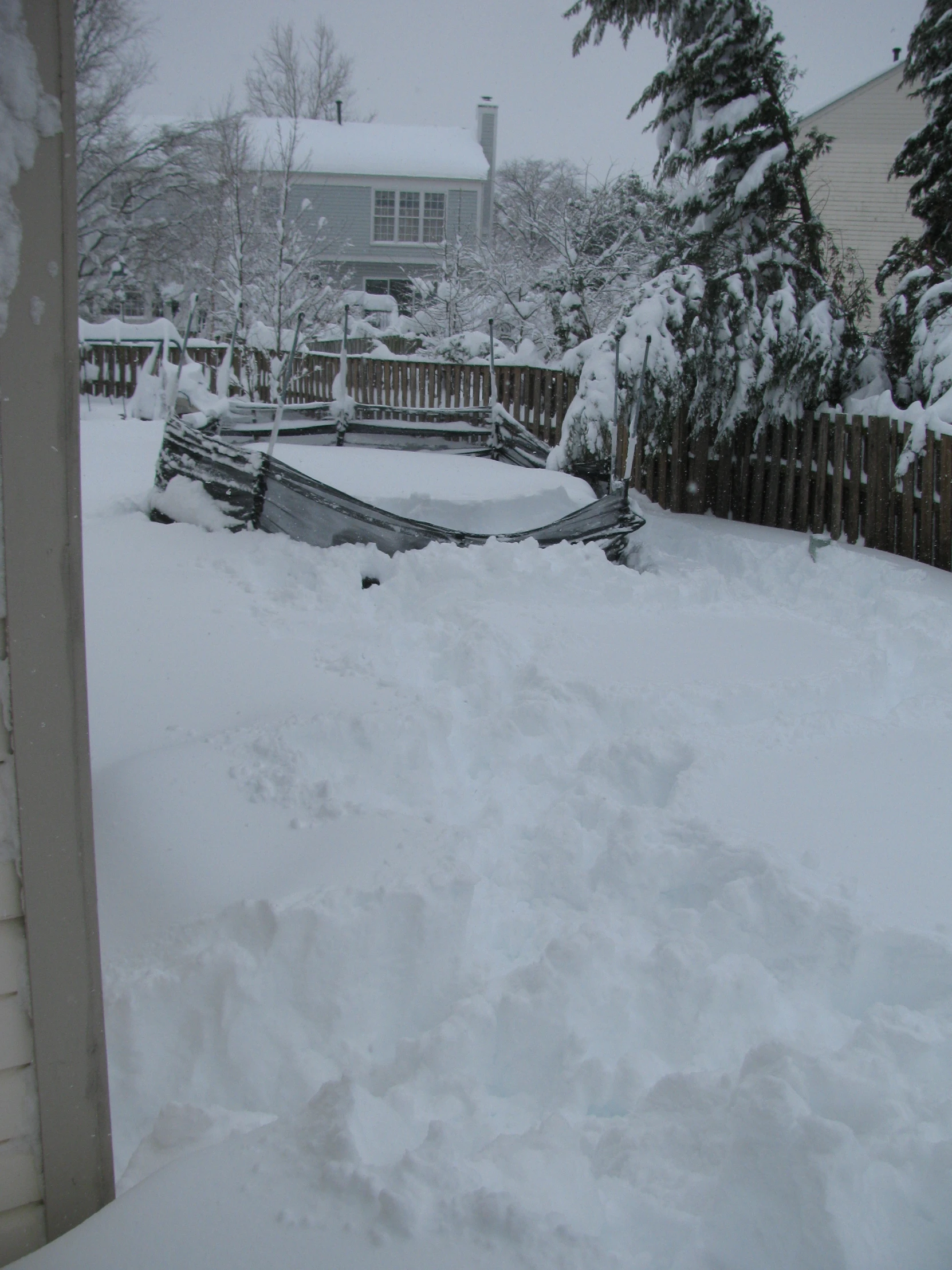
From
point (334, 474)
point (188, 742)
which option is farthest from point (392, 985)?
point (334, 474)

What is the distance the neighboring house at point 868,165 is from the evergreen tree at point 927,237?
9337 mm

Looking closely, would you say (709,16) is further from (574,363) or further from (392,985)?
(392,985)

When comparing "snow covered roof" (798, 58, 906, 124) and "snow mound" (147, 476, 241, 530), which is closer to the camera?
"snow mound" (147, 476, 241, 530)

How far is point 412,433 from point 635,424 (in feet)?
6.85

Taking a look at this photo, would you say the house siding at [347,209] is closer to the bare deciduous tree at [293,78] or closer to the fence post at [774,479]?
the bare deciduous tree at [293,78]

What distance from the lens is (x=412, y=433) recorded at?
860cm

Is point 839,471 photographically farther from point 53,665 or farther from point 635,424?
point 53,665

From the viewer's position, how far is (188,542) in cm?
604

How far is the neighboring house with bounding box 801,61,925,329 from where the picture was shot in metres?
18.0

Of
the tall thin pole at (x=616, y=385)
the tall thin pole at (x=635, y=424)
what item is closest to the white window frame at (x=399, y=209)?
the tall thin pole at (x=616, y=385)

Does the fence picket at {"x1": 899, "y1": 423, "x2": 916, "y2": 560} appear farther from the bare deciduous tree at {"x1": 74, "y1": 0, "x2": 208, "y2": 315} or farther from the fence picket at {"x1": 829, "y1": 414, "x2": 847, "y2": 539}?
the bare deciduous tree at {"x1": 74, "y1": 0, "x2": 208, "y2": 315}

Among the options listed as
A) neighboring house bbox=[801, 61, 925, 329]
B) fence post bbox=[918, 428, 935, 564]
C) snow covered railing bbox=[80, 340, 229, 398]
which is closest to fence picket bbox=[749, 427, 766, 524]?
fence post bbox=[918, 428, 935, 564]

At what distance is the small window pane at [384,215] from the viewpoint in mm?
28672

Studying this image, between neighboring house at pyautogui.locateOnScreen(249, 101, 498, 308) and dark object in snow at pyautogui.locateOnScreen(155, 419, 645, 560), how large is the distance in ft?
76.2
